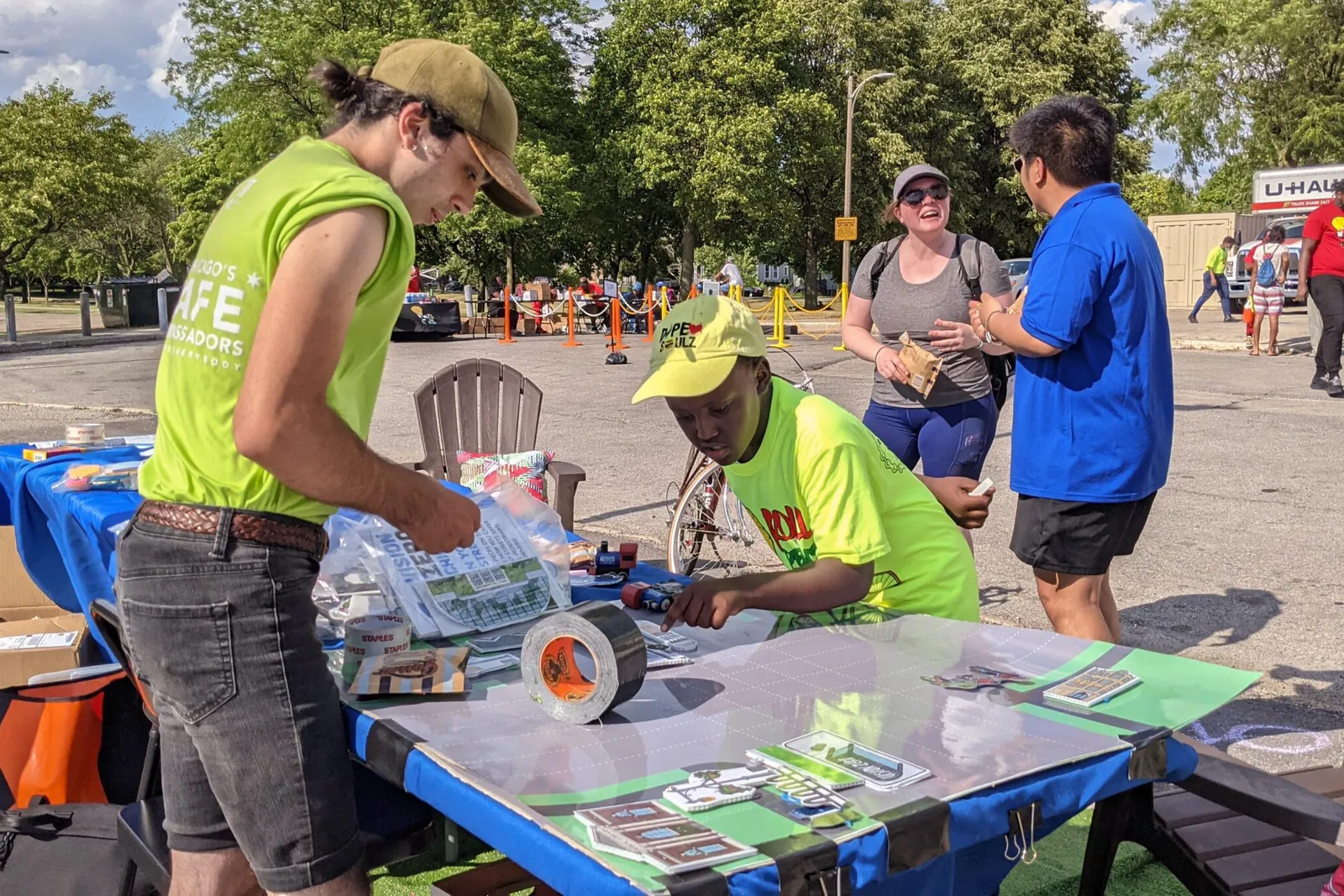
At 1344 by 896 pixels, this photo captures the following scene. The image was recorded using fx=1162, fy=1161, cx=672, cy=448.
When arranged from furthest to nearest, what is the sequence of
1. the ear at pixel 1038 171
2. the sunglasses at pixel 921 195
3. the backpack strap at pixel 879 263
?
the backpack strap at pixel 879 263
the sunglasses at pixel 921 195
the ear at pixel 1038 171

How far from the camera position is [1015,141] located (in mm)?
3332

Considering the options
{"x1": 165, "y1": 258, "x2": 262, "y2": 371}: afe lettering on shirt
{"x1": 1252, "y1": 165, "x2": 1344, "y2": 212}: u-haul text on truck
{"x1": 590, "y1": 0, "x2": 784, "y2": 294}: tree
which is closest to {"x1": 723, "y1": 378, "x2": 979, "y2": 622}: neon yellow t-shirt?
{"x1": 165, "y1": 258, "x2": 262, "y2": 371}: afe lettering on shirt

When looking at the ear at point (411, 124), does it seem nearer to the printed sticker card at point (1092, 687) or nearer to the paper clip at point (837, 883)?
the paper clip at point (837, 883)

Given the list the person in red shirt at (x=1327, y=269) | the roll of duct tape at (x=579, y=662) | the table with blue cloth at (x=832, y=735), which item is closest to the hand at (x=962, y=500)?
the table with blue cloth at (x=832, y=735)

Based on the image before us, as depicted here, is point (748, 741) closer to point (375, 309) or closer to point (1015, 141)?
point (375, 309)

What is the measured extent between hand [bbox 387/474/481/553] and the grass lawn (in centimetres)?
122

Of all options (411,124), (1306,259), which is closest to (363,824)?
(411,124)

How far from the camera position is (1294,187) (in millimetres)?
28312

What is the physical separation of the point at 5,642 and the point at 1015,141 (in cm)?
366

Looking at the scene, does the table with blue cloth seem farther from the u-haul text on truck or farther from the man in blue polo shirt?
the u-haul text on truck

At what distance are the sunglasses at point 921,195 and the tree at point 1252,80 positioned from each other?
33789 mm

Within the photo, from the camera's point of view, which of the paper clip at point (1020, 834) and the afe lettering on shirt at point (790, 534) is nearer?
the paper clip at point (1020, 834)

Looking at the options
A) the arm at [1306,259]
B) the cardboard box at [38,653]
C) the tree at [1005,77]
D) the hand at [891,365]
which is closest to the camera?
the cardboard box at [38,653]

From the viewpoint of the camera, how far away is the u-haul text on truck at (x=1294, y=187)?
27641 mm
